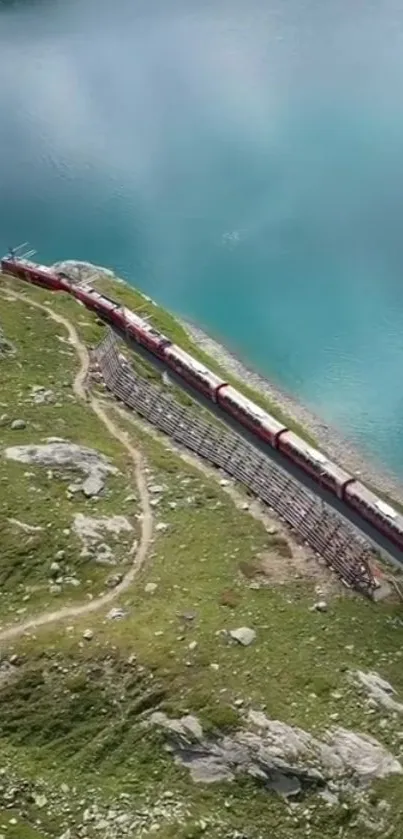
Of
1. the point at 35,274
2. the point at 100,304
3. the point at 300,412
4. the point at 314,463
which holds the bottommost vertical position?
the point at 314,463

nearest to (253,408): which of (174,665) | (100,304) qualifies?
(100,304)

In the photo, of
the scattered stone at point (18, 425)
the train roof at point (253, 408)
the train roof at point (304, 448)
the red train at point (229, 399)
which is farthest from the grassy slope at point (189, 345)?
the scattered stone at point (18, 425)

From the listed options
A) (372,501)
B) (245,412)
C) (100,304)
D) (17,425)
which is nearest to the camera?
(372,501)

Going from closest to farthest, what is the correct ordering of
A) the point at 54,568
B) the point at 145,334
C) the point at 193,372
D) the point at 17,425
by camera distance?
the point at 54,568, the point at 17,425, the point at 193,372, the point at 145,334

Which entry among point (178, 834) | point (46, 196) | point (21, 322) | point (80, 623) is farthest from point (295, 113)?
point (178, 834)

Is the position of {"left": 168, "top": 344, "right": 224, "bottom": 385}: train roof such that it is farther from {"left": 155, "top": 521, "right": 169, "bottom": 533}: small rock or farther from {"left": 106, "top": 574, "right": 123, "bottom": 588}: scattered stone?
{"left": 106, "top": 574, "right": 123, "bottom": 588}: scattered stone

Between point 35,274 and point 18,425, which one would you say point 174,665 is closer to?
point 18,425

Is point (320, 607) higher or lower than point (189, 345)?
lower

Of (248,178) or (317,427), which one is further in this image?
(248,178)

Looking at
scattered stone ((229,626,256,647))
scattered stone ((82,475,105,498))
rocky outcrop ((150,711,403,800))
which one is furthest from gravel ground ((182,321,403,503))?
rocky outcrop ((150,711,403,800))
